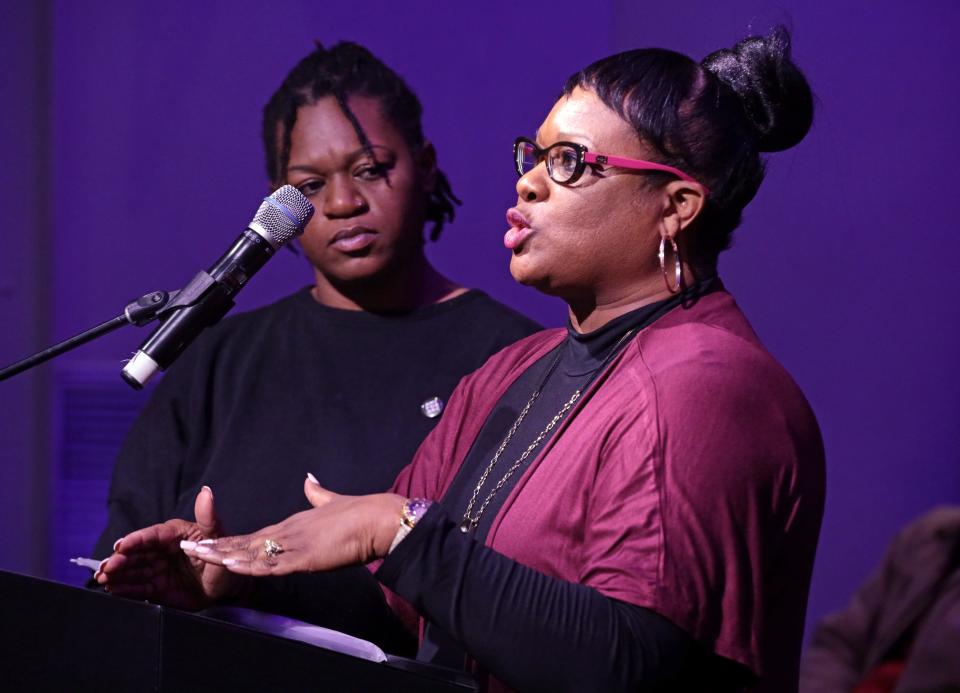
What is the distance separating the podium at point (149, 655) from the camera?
1.23m

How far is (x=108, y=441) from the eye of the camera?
11.1 feet

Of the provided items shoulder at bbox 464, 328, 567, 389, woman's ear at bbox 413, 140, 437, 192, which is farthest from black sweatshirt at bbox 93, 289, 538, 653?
shoulder at bbox 464, 328, 567, 389

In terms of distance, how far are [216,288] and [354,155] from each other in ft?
3.11

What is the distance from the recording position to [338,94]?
2436mm

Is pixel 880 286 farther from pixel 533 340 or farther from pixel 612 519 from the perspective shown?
pixel 612 519

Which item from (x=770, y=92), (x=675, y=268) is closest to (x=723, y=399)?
(x=675, y=268)

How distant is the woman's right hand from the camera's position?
1571 mm

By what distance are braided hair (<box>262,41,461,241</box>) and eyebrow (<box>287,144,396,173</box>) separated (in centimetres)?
3

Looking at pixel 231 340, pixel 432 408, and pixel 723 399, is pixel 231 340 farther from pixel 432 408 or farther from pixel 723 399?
pixel 723 399

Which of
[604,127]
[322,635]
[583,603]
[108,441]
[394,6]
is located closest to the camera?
[583,603]

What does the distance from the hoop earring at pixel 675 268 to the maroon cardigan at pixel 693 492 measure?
0.14 ft

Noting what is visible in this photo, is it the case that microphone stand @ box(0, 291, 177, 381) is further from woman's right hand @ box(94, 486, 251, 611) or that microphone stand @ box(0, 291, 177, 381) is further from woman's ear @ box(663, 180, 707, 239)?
woman's ear @ box(663, 180, 707, 239)

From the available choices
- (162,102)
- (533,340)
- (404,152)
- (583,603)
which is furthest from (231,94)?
(583,603)

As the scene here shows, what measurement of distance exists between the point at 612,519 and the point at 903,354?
4.68 feet
